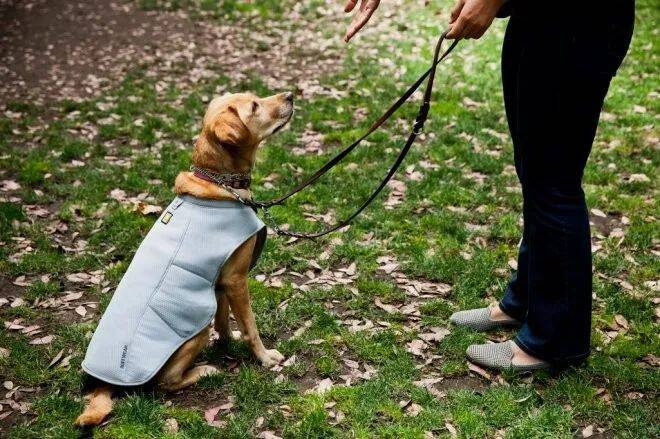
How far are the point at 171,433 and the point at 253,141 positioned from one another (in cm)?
178

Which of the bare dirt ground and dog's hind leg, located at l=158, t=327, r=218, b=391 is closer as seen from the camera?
dog's hind leg, located at l=158, t=327, r=218, b=391

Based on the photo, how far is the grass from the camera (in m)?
3.53

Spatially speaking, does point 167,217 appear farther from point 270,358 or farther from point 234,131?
point 270,358

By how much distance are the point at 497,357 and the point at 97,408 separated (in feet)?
7.94

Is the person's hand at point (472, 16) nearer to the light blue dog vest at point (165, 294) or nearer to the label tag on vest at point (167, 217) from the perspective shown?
the light blue dog vest at point (165, 294)

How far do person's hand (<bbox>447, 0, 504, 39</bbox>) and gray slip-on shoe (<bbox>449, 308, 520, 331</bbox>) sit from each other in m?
2.02

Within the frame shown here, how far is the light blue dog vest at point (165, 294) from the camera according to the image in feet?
11.2

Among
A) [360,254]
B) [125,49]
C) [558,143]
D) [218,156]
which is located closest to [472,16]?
[558,143]

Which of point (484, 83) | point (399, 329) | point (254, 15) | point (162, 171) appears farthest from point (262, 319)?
point (254, 15)

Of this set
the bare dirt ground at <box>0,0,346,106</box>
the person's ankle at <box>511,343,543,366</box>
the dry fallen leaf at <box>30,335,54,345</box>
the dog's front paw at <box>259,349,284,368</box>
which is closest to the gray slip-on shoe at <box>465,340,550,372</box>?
the person's ankle at <box>511,343,543,366</box>

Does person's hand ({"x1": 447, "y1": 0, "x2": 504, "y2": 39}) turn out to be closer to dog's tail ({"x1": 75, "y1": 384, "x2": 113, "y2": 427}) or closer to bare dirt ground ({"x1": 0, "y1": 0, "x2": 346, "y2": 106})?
dog's tail ({"x1": 75, "y1": 384, "x2": 113, "y2": 427})

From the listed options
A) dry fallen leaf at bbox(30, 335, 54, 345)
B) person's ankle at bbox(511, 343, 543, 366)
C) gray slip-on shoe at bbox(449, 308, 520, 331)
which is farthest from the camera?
dry fallen leaf at bbox(30, 335, 54, 345)

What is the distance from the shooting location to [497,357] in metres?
3.82

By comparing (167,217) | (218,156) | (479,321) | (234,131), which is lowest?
(479,321)
